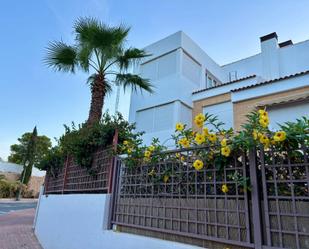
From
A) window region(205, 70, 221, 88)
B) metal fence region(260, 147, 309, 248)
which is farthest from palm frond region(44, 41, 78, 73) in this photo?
window region(205, 70, 221, 88)

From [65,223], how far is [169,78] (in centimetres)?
896

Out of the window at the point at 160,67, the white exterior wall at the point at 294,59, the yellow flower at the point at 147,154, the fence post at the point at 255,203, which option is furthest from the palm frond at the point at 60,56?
the white exterior wall at the point at 294,59

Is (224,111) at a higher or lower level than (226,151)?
higher

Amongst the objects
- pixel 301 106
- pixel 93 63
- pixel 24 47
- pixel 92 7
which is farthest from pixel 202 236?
pixel 24 47

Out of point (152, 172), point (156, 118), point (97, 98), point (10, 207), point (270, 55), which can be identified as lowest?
point (10, 207)

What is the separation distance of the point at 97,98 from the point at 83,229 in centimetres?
443

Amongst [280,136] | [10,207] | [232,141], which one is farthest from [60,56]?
[10,207]

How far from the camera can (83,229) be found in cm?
583

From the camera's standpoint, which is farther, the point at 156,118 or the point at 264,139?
the point at 156,118

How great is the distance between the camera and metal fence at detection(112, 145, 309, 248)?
275cm

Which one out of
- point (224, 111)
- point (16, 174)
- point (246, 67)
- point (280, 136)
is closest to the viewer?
point (280, 136)

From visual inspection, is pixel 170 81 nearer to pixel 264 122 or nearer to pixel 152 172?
pixel 152 172

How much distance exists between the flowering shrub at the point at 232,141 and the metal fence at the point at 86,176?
67.3 inches

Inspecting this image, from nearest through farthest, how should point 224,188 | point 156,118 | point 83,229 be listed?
1. point 224,188
2. point 83,229
3. point 156,118
